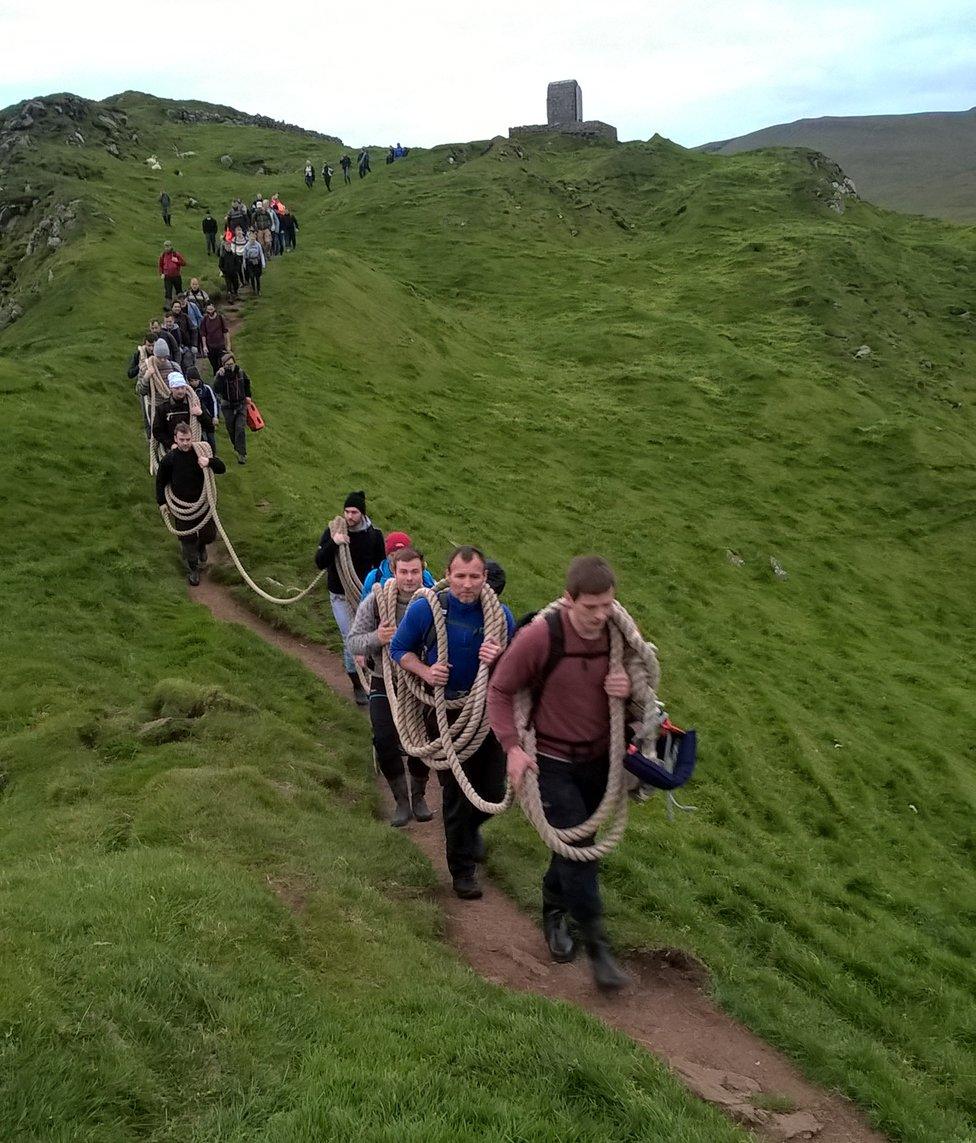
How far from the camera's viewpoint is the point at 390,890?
7871mm

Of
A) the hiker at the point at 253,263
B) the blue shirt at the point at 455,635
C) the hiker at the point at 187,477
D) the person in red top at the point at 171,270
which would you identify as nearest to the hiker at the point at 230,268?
the hiker at the point at 253,263

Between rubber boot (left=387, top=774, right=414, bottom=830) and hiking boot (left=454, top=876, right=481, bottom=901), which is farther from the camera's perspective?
rubber boot (left=387, top=774, right=414, bottom=830)

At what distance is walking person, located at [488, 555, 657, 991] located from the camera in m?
6.11

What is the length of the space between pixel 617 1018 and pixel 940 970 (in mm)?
5132

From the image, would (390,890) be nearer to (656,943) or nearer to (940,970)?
(656,943)

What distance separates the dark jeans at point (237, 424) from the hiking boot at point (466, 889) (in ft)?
46.3

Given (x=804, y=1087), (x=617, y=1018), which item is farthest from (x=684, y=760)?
(x=804, y=1087)

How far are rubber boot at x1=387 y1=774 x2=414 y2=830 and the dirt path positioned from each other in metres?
1.02

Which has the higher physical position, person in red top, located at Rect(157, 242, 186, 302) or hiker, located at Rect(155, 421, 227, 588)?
person in red top, located at Rect(157, 242, 186, 302)

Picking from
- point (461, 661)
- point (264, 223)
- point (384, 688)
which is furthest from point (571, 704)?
point (264, 223)

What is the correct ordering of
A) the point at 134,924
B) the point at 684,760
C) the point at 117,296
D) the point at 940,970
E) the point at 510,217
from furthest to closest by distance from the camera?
the point at 510,217
the point at 117,296
the point at 940,970
the point at 684,760
the point at 134,924

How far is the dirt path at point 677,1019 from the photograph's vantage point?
6.15m

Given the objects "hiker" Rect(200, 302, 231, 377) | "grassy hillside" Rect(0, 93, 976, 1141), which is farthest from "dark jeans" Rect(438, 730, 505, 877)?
"hiker" Rect(200, 302, 231, 377)

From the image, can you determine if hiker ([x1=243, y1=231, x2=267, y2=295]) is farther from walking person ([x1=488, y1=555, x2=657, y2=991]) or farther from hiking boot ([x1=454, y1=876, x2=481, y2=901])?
walking person ([x1=488, y1=555, x2=657, y2=991])
